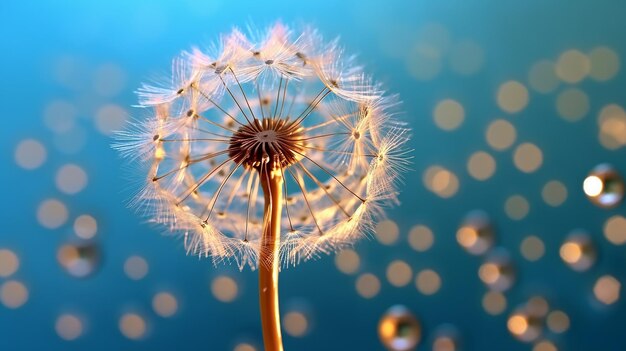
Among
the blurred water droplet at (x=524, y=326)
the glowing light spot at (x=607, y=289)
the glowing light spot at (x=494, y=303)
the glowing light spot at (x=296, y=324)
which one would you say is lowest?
the blurred water droplet at (x=524, y=326)

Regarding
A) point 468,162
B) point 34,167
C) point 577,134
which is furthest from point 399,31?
point 34,167

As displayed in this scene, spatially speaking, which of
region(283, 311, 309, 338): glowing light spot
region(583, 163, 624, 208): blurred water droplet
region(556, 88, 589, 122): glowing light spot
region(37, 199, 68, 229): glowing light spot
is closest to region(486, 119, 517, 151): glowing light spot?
region(556, 88, 589, 122): glowing light spot

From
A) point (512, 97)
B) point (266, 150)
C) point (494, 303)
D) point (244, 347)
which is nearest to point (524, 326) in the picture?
point (494, 303)

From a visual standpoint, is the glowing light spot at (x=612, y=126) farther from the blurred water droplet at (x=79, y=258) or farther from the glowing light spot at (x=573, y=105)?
the blurred water droplet at (x=79, y=258)

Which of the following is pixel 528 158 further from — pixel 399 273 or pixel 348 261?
pixel 348 261

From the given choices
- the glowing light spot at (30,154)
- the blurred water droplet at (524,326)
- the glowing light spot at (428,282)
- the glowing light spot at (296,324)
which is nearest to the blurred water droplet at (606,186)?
the blurred water droplet at (524,326)

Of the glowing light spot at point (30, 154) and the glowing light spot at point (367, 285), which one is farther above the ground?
the glowing light spot at point (30, 154)

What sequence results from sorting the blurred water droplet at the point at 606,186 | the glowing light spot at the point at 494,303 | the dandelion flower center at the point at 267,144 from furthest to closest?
1. the glowing light spot at the point at 494,303
2. the blurred water droplet at the point at 606,186
3. the dandelion flower center at the point at 267,144
